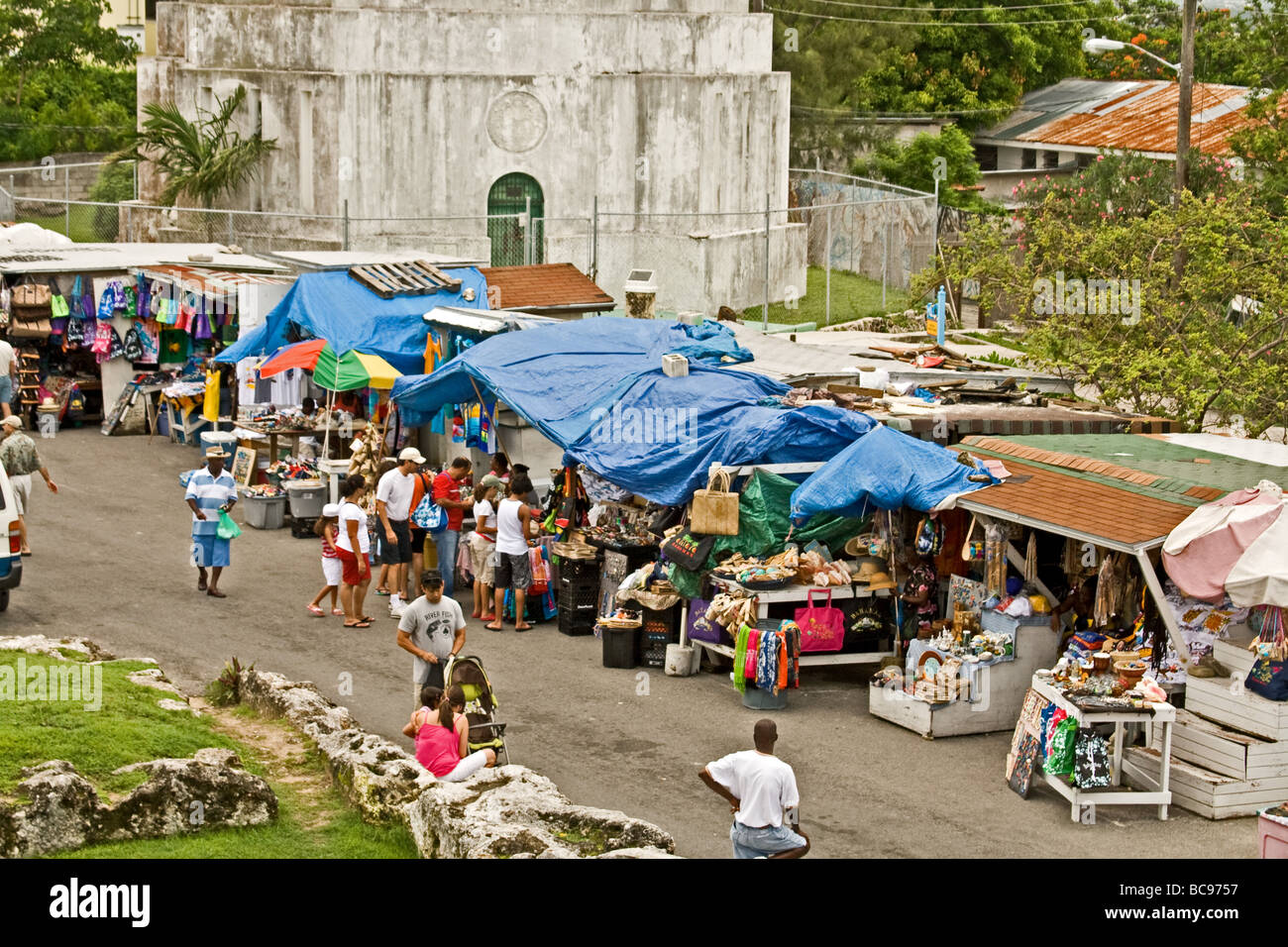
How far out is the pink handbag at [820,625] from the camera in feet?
51.6

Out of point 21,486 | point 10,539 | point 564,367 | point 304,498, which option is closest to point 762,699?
point 564,367

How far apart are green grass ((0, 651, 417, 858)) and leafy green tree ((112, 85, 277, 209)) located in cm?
2250

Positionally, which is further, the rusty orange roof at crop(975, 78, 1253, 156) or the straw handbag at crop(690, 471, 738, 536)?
the rusty orange roof at crop(975, 78, 1253, 156)

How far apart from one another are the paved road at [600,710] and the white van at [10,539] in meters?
0.52

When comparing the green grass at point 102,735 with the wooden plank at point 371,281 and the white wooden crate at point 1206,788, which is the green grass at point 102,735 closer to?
the white wooden crate at point 1206,788

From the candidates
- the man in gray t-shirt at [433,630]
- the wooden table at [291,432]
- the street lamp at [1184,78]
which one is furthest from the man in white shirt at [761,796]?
the wooden table at [291,432]

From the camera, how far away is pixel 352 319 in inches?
946

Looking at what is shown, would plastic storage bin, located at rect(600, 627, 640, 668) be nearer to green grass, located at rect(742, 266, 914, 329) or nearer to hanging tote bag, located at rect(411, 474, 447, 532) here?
hanging tote bag, located at rect(411, 474, 447, 532)

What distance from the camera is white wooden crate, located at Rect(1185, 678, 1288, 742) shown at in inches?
503

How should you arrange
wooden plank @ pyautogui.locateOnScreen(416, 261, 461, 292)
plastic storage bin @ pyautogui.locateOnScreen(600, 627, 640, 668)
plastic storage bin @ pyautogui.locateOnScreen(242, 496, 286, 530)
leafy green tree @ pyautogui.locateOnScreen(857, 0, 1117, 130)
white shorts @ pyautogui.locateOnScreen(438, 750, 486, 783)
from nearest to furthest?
white shorts @ pyautogui.locateOnScreen(438, 750, 486, 783) < plastic storage bin @ pyautogui.locateOnScreen(600, 627, 640, 668) < plastic storage bin @ pyautogui.locateOnScreen(242, 496, 286, 530) < wooden plank @ pyautogui.locateOnScreen(416, 261, 461, 292) < leafy green tree @ pyautogui.locateOnScreen(857, 0, 1117, 130)

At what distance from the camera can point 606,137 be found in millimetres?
34938

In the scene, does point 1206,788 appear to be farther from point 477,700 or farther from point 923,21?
point 923,21

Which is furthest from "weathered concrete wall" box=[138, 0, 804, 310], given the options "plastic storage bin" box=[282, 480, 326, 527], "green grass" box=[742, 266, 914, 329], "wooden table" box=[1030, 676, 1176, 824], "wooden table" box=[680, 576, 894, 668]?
"wooden table" box=[1030, 676, 1176, 824]
